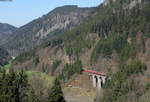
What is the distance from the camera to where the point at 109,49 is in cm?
14312

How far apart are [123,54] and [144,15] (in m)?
41.4

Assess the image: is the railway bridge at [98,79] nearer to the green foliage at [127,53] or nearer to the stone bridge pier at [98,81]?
the stone bridge pier at [98,81]

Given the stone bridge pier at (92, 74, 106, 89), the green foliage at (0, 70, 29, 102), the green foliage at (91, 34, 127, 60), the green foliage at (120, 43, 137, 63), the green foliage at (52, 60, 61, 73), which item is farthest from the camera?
the green foliage at (52, 60, 61, 73)

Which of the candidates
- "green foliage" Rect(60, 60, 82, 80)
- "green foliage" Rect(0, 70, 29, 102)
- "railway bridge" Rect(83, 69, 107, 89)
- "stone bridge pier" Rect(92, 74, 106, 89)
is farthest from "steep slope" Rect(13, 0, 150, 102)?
"green foliage" Rect(0, 70, 29, 102)

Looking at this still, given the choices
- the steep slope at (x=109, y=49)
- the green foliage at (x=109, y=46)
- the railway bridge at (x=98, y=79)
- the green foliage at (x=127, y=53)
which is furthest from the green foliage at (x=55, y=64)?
the green foliage at (x=127, y=53)

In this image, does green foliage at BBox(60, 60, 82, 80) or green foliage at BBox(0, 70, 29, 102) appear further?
green foliage at BBox(60, 60, 82, 80)

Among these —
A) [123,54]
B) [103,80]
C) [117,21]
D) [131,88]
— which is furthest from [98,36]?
[131,88]

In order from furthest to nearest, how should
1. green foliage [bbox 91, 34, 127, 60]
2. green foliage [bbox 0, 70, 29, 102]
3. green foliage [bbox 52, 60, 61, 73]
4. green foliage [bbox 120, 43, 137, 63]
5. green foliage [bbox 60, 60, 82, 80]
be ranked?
green foliage [bbox 52, 60, 61, 73]
green foliage [bbox 91, 34, 127, 60]
green foliage [bbox 60, 60, 82, 80]
green foliage [bbox 120, 43, 137, 63]
green foliage [bbox 0, 70, 29, 102]

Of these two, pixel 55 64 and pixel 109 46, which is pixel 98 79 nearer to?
pixel 109 46

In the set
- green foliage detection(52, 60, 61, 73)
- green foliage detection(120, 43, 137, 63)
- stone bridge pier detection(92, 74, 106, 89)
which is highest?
green foliage detection(120, 43, 137, 63)

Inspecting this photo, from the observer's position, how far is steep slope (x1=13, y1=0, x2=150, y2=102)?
123 m

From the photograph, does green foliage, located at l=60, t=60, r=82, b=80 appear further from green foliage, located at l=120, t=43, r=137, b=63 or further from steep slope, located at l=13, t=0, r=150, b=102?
green foliage, located at l=120, t=43, r=137, b=63

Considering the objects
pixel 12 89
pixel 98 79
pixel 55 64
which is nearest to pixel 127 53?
pixel 98 79

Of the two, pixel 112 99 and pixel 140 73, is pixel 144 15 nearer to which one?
pixel 140 73
